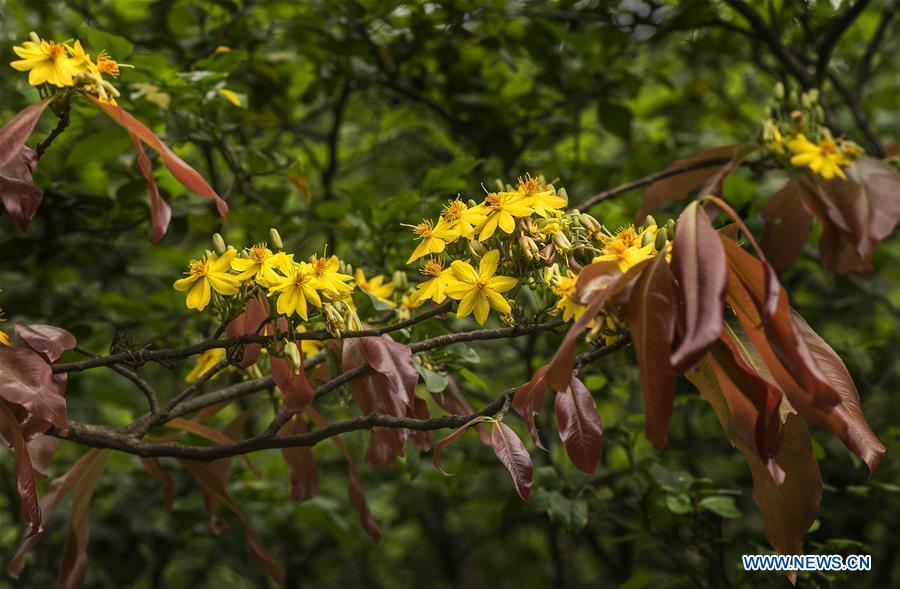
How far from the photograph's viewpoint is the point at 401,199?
5.90 feet

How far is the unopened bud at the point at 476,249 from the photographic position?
3.97 ft

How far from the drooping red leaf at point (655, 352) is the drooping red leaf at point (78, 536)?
0.94 m

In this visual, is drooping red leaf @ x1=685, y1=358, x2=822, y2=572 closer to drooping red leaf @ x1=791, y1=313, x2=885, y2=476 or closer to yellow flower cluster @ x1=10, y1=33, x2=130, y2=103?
drooping red leaf @ x1=791, y1=313, x2=885, y2=476

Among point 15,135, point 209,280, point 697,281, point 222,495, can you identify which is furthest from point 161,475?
point 697,281

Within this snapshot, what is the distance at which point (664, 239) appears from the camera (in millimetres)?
1022

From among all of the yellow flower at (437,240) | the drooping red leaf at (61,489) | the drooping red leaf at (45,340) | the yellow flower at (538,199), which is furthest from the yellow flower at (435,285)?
the drooping red leaf at (61,489)

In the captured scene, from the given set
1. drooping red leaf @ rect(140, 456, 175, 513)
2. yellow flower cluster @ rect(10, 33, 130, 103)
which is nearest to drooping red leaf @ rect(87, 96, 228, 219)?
yellow flower cluster @ rect(10, 33, 130, 103)

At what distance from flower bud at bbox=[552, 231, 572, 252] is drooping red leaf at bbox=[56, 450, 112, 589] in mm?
803

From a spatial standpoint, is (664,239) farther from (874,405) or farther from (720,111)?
(720,111)

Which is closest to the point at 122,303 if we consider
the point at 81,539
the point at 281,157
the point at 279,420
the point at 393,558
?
→ the point at 281,157

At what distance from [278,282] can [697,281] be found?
0.50 meters

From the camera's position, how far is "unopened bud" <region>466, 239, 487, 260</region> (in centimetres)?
121

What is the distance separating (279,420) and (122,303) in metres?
0.99

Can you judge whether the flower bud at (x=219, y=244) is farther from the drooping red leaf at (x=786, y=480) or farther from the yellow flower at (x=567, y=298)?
the drooping red leaf at (x=786, y=480)
